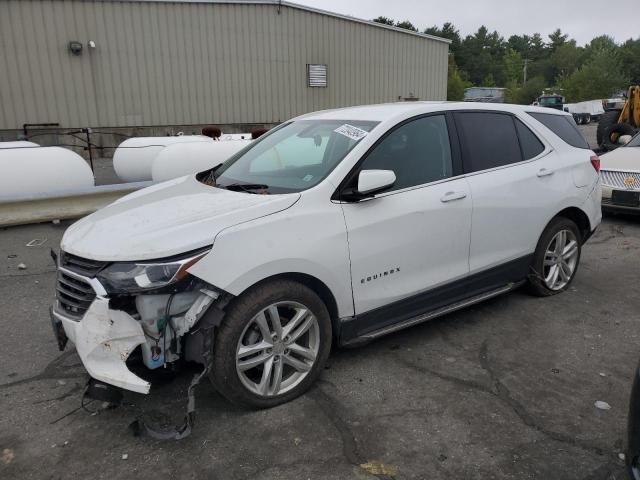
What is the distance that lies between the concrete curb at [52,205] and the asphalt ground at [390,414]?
3.50 m

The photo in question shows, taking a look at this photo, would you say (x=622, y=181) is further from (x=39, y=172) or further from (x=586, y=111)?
(x=586, y=111)

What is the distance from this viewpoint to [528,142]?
14.6ft

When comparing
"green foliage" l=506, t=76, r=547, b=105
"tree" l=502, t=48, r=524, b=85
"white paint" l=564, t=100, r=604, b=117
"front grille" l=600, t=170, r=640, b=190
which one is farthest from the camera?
"tree" l=502, t=48, r=524, b=85

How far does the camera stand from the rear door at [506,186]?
393cm

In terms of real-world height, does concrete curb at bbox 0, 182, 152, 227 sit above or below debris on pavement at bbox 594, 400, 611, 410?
above

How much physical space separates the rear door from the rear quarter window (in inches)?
10.5

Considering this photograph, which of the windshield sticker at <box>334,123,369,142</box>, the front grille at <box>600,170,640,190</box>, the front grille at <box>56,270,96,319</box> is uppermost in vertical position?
the windshield sticker at <box>334,123,369,142</box>

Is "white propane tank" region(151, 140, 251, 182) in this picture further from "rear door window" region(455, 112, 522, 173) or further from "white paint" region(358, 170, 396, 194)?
"white paint" region(358, 170, 396, 194)

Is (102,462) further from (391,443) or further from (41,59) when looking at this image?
(41,59)

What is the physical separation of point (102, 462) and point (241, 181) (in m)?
1.93

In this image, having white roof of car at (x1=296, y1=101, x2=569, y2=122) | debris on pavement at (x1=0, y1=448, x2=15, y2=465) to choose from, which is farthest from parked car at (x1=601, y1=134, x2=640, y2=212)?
debris on pavement at (x1=0, y1=448, x2=15, y2=465)

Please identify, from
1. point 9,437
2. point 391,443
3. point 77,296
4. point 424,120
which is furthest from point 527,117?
point 9,437

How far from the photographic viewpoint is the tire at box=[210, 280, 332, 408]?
2785 mm

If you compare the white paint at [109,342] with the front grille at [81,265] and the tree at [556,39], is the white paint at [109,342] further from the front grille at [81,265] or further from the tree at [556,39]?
the tree at [556,39]
